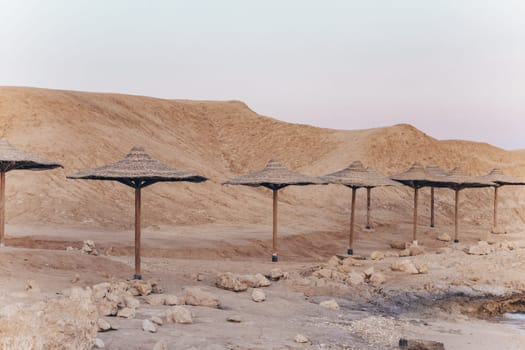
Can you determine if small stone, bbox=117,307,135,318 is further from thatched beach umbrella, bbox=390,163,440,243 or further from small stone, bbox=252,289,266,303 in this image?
thatched beach umbrella, bbox=390,163,440,243

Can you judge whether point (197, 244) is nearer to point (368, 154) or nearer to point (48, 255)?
point (48, 255)

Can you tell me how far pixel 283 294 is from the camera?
1245 centimetres

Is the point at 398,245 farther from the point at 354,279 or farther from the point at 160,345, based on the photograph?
the point at 160,345

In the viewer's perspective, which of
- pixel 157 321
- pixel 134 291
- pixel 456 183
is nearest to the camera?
pixel 157 321

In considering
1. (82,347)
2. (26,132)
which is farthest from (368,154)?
(82,347)

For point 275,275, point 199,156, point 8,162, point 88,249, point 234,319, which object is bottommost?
point 234,319

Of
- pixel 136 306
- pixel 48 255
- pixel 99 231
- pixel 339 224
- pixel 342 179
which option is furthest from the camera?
pixel 339 224

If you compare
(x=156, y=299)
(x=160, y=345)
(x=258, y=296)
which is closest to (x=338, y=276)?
(x=258, y=296)

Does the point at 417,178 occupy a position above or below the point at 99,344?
above

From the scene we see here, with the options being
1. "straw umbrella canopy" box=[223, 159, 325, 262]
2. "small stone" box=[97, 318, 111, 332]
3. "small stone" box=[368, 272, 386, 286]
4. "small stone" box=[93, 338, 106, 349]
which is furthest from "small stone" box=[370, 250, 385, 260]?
"small stone" box=[93, 338, 106, 349]

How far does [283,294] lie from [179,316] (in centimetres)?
359

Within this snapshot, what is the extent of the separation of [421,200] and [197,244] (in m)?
22.8

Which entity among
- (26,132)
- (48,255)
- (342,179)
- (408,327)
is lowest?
(408,327)

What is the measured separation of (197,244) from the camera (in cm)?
1998
